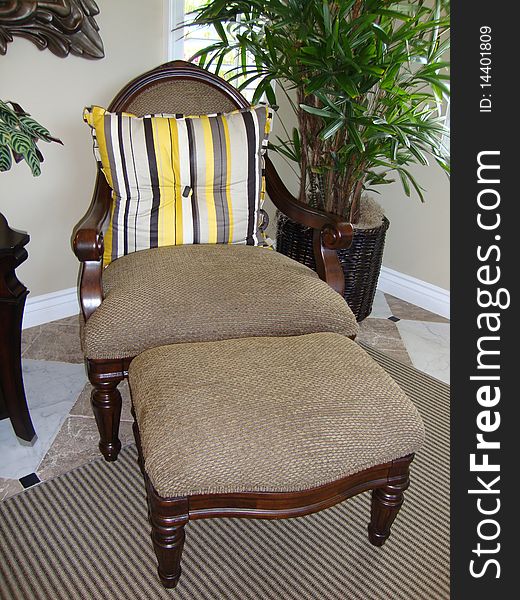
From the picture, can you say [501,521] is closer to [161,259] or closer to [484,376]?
[484,376]

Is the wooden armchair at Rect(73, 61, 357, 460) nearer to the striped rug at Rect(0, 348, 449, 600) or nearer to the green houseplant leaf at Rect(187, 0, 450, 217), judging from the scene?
the striped rug at Rect(0, 348, 449, 600)

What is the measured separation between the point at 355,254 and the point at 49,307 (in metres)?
1.29

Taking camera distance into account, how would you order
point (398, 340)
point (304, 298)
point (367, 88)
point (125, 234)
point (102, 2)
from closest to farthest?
point (304, 298) < point (125, 234) < point (367, 88) < point (102, 2) < point (398, 340)

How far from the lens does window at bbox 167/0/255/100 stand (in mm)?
2299

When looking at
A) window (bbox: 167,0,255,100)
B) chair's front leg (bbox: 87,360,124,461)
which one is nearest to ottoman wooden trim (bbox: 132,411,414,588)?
chair's front leg (bbox: 87,360,124,461)

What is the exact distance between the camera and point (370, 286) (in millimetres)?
2438

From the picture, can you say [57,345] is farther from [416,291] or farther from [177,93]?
[416,291]

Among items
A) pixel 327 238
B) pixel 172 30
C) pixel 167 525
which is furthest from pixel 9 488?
pixel 172 30

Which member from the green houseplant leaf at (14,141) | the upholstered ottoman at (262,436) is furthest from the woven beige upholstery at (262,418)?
the green houseplant leaf at (14,141)

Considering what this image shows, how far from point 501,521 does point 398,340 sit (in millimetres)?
1353

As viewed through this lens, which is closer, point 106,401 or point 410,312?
point 106,401

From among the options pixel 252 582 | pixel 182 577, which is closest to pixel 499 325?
pixel 252 582

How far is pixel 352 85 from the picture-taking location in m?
1.78

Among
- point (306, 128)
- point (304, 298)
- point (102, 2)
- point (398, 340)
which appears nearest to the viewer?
point (304, 298)
